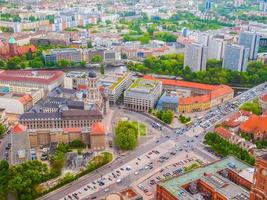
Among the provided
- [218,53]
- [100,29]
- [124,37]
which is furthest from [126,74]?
[100,29]

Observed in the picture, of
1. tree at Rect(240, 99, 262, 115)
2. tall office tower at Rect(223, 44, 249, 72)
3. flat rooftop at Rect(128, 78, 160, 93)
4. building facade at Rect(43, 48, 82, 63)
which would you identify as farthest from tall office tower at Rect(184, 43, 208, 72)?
building facade at Rect(43, 48, 82, 63)

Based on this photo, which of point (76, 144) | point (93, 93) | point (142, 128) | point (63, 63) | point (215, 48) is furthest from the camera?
point (215, 48)

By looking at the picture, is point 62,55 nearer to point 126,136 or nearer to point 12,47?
point 12,47

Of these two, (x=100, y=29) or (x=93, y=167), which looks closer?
(x=93, y=167)

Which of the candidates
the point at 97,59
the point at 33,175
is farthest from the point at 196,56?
the point at 33,175

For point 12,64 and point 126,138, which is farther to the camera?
point 12,64

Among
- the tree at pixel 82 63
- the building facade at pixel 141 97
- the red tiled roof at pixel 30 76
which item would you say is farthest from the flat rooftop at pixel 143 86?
the tree at pixel 82 63

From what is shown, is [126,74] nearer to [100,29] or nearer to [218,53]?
[218,53]
